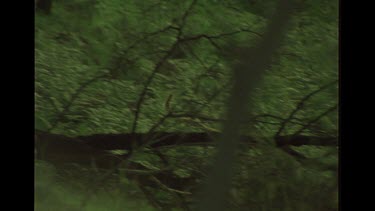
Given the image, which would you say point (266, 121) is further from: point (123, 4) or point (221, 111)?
point (123, 4)

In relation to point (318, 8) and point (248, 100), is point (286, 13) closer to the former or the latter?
point (318, 8)

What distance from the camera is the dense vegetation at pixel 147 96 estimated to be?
109 inches

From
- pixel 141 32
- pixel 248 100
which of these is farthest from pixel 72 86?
pixel 248 100

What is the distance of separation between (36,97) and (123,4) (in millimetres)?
671

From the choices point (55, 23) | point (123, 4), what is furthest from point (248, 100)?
point (55, 23)

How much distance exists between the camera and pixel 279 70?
2.81m

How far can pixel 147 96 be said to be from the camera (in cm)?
282

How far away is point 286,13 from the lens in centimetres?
285

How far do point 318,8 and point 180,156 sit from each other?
1.10m

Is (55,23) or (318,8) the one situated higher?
(318,8)

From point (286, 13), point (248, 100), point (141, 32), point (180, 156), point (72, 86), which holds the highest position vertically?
point (286, 13)

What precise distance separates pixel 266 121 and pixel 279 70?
281 mm

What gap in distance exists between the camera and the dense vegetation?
9.12 feet

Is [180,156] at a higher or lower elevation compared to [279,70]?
lower
